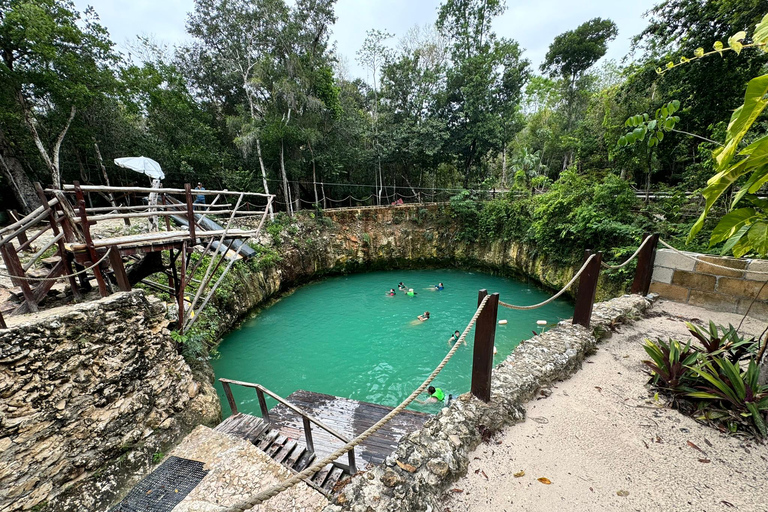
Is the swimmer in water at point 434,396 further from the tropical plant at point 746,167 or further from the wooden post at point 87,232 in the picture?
the wooden post at point 87,232

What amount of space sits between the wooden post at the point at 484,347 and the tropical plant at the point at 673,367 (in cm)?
167

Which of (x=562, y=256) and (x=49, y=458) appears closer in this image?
(x=49, y=458)

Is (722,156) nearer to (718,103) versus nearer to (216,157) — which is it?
(718,103)

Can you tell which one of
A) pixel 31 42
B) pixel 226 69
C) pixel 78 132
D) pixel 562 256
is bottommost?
pixel 562 256

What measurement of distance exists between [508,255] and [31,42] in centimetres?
1751

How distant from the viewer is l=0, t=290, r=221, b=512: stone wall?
3.10 meters

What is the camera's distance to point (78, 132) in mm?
10922

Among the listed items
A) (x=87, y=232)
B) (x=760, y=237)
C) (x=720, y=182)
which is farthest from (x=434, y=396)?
(x=87, y=232)

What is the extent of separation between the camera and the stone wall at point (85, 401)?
3.10 metres

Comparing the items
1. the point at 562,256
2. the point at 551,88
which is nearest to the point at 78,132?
the point at 562,256

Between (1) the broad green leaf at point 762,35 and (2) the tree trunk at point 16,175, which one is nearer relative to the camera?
(1) the broad green leaf at point 762,35

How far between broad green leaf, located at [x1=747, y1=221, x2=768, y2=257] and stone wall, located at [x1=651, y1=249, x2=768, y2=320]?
10.1 ft

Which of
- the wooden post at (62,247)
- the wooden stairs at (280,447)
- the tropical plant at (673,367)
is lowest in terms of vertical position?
the wooden stairs at (280,447)

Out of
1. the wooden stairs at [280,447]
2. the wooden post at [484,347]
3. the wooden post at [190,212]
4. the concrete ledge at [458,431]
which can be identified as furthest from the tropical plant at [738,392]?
the wooden post at [190,212]
